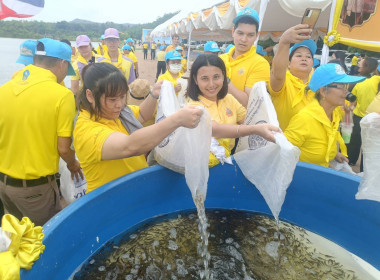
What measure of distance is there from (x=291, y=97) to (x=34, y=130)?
1.90m

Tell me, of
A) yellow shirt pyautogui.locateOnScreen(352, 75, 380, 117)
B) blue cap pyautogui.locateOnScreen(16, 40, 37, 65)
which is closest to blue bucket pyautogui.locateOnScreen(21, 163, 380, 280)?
blue cap pyautogui.locateOnScreen(16, 40, 37, 65)

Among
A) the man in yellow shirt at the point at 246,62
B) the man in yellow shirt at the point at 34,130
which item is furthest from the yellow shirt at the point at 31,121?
the man in yellow shirt at the point at 246,62

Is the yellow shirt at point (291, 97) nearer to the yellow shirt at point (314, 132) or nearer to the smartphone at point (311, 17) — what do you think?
the yellow shirt at point (314, 132)

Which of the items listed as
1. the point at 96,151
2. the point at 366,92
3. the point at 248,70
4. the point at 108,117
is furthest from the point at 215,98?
the point at 366,92

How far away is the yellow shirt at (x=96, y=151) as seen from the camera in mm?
1363

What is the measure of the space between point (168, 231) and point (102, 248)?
433mm

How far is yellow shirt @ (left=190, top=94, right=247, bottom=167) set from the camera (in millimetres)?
1950

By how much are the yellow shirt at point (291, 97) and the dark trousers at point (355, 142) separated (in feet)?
7.44

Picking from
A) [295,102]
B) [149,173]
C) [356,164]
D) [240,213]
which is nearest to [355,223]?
[240,213]

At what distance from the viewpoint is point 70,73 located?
2203mm

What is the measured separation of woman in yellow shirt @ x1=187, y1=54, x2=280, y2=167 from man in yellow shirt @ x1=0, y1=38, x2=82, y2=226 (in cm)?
86

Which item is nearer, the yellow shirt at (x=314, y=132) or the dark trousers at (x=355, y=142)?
the yellow shirt at (x=314, y=132)

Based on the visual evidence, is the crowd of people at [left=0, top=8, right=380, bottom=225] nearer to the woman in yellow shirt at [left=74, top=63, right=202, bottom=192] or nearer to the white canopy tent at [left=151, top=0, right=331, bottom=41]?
the woman in yellow shirt at [left=74, top=63, right=202, bottom=192]

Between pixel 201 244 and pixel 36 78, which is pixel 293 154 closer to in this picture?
pixel 201 244
